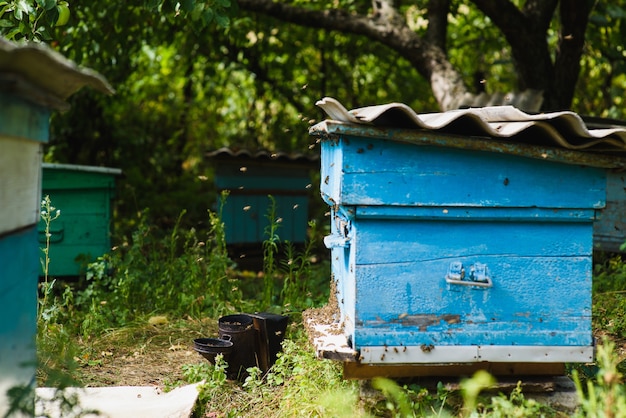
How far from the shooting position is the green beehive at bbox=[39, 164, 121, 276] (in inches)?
213

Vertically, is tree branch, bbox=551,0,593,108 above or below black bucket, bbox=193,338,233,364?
above

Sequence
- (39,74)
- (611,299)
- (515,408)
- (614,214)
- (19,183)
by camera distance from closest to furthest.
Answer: (39,74) < (19,183) < (515,408) < (611,299) < (614,214)

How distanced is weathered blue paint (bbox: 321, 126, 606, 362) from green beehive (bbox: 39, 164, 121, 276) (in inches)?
119

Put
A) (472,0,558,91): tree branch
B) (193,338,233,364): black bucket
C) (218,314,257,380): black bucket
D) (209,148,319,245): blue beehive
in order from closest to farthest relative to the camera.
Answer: (193,338,233,364): black bucket → (218,314,257,380): black bucket → (472,0,558,91): tree branch → (209,148,319,245): blue beehive

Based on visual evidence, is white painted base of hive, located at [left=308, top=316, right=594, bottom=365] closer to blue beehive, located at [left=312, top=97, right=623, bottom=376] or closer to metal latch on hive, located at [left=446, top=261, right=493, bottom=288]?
blue beehive, located at [left=312, top=97, right=623, bottom=376]

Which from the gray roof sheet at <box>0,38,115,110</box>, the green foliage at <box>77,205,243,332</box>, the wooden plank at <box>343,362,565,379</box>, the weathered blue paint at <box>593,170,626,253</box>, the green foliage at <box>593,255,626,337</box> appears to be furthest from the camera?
the weathered blue paint at <box>593,170,626,253</box>

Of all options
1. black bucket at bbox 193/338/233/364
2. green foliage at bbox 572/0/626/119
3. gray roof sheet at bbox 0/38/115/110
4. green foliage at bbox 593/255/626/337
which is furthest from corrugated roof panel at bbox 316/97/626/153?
green foliage at bbox 572/0/626/119

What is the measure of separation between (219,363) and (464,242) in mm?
1548

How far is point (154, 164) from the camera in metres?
9.75

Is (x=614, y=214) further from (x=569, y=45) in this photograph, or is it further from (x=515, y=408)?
(x=515, y=408)

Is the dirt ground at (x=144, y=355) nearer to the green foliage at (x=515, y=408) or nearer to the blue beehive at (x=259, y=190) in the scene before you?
the green foliage at (x=515, y=408)

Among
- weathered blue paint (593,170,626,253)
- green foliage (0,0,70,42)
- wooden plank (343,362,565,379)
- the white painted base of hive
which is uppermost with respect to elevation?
green foliage (0,0,70,42)

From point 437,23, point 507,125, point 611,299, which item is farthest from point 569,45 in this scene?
point 507,125

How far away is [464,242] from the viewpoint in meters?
2.97
